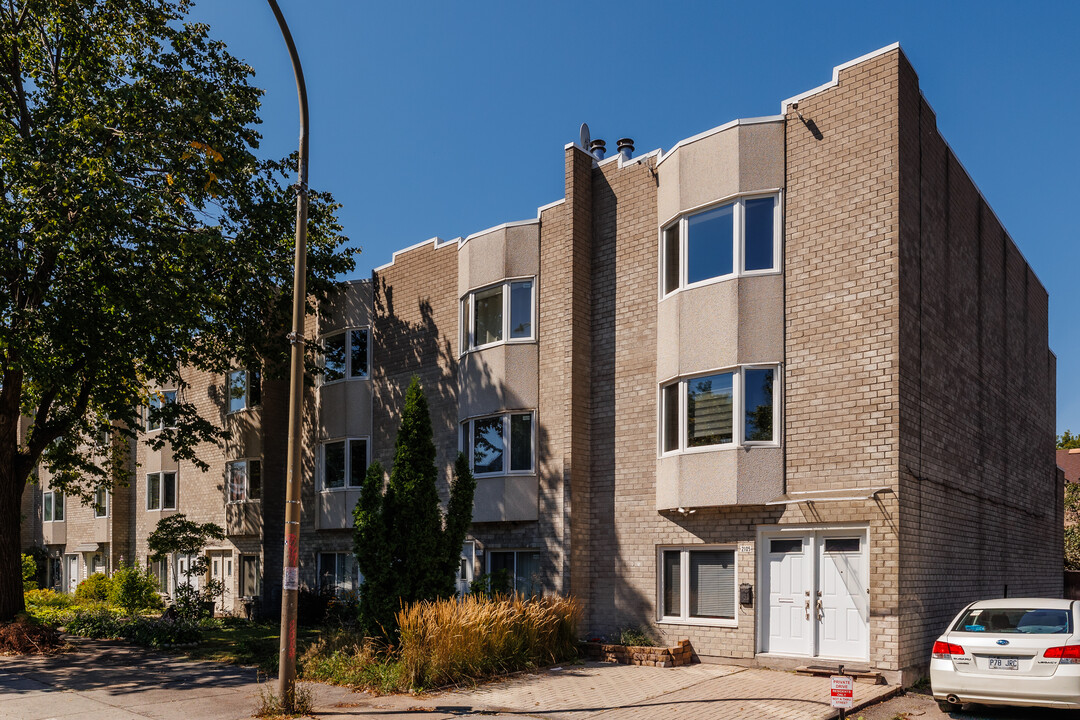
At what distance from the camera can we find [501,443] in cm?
1923

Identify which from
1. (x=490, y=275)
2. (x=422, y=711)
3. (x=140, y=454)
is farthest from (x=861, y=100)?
(x=140, y=454)

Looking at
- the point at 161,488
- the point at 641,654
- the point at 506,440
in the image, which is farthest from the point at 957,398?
the point at 161,488

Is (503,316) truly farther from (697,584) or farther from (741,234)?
(697,584)

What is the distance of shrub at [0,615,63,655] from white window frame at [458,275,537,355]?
1009cm

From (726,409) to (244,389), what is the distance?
17.5m

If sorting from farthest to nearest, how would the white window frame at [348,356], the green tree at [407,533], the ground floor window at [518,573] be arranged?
the white window frame at [348,356], the ground floor window at [518,573], the green tree at [407,533]

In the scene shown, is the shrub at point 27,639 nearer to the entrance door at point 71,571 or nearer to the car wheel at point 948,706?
the car wheel at point 948,706

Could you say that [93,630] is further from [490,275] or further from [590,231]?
[590,231]

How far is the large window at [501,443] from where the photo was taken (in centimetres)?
1889

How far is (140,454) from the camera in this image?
34688 mm

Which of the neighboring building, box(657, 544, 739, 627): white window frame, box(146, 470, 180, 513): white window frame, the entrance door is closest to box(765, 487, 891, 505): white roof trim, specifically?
the neighboring building

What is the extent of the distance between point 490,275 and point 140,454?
21.4m

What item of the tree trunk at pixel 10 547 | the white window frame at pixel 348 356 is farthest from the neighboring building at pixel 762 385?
the tree trunk at pixel 10 547

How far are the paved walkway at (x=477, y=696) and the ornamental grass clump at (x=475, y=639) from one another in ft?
1.43
